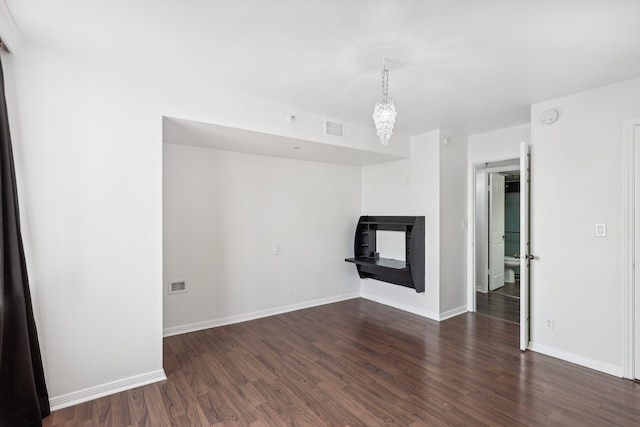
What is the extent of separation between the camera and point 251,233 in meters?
4.24


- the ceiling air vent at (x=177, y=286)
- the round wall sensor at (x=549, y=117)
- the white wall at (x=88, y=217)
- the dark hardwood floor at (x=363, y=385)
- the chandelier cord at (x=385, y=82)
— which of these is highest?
the chandelier cord at (x=385, y=82)

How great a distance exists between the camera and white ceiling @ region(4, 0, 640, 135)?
5.84 ft

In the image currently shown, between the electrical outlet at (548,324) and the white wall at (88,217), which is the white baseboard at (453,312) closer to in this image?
the electrical outlet at (548,324)

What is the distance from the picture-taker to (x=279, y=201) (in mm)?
4473

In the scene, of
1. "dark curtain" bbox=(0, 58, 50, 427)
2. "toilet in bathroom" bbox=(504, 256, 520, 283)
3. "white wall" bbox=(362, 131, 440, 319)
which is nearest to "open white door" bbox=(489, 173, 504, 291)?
"toilet in bathroom" bbox=(504, 256, 520, 283)

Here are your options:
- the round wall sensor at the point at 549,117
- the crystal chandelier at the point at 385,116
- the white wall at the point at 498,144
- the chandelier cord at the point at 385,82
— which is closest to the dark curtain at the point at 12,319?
the crystal chandelier at the point at 385,116

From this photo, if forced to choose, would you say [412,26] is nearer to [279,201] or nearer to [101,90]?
[101,90]

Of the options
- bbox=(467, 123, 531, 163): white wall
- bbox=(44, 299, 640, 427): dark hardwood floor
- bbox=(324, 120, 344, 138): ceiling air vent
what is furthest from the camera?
bbox=(467, 123, 531, 163): white wall

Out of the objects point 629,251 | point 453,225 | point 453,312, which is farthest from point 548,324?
point 453,225

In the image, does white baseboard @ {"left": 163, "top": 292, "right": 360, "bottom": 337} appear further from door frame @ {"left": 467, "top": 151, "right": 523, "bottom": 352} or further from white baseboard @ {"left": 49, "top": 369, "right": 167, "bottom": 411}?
door frame @ {"left": 467, "top": 151, "right": 523, "bottom": 352}

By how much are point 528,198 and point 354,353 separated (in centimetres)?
236

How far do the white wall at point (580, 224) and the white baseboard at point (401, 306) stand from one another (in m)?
1.22

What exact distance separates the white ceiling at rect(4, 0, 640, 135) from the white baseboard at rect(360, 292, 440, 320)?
2.71m

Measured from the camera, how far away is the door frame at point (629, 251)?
8.68 ft
